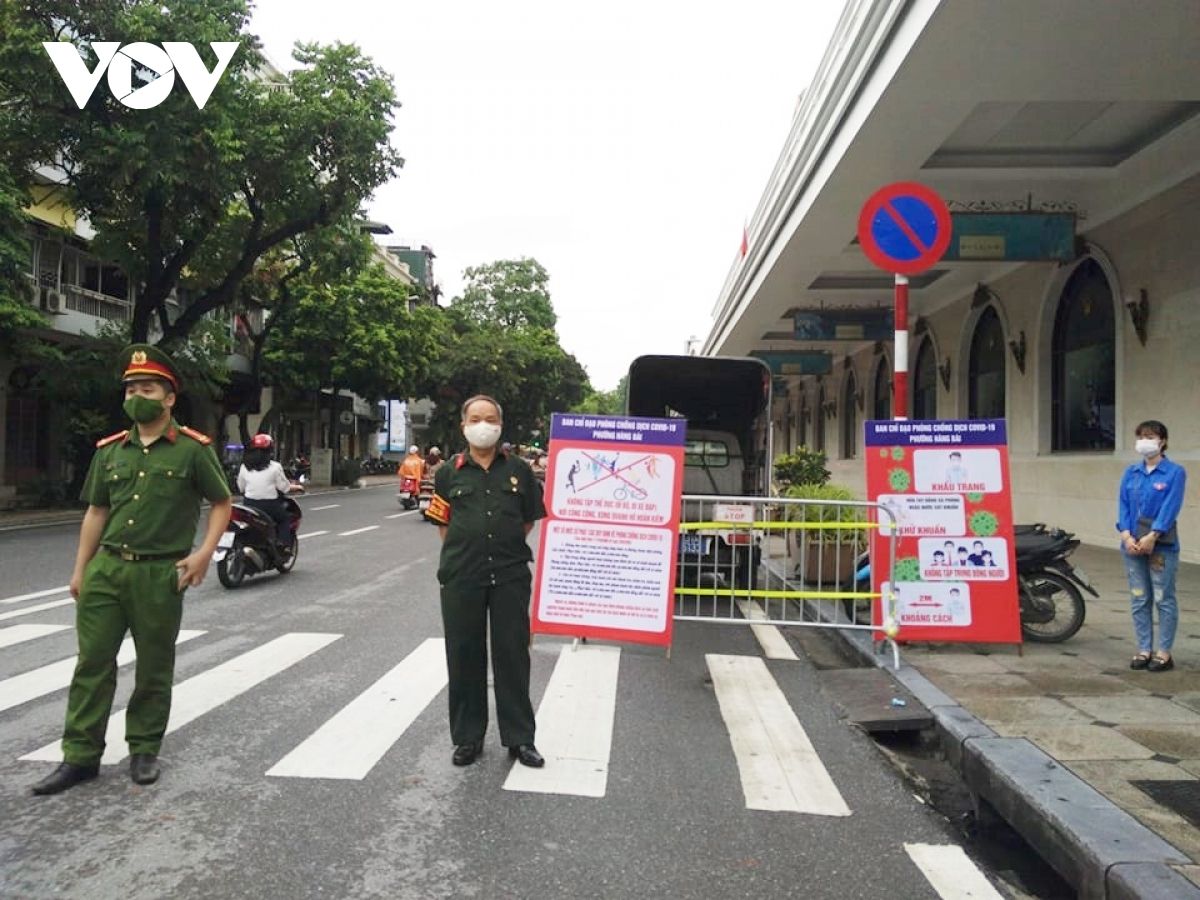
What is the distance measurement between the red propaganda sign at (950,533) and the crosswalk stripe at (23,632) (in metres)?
6.50

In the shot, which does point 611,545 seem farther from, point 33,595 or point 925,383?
point 925,383

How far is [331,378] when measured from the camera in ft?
114

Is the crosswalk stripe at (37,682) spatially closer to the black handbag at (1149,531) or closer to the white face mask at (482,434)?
the white face mask at (482,434)

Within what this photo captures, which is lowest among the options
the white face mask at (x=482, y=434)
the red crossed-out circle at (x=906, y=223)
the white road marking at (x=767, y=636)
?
the white road marking at (x=767, y=636)

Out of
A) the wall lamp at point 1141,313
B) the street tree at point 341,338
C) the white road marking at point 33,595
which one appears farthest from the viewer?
the street tree at point 341,338

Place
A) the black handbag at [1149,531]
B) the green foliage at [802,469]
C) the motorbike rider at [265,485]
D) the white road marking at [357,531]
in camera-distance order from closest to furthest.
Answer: the black handbag at [1149,531]
the motorbike rider at [265,485]
the white road marking at [357,531]
the green foliage at [802,469]

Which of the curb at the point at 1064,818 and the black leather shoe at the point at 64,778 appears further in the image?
the black leather shoe at the point at 64,778

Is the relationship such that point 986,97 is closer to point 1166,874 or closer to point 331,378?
point 1166,874

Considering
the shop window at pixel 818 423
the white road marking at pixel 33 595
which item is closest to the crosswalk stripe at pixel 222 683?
the white road marking at pixel 33 595

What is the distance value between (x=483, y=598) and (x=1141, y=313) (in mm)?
11291

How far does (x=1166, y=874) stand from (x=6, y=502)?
79.7 feet

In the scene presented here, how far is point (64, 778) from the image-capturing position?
4.12 m

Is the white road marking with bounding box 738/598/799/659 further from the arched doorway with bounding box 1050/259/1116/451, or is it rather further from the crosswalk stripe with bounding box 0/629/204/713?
the arched doorway with bounding box 1050/259/1116/451

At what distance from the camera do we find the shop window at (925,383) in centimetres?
2217
